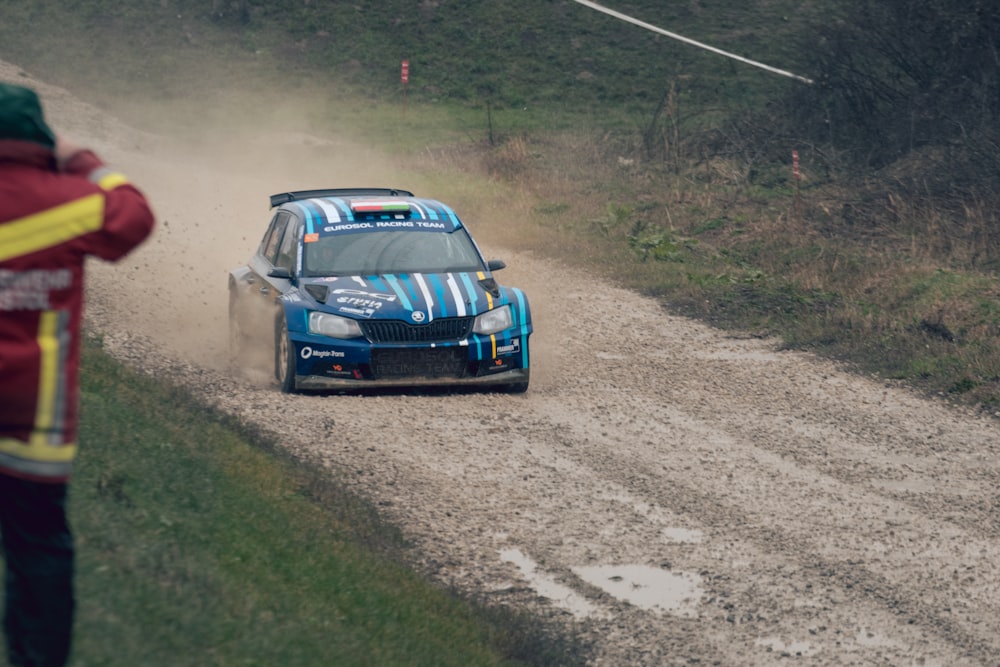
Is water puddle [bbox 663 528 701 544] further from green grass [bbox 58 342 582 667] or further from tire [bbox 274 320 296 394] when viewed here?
tire [bbox 274 320 296 394]

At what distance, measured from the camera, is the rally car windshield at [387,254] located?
12.2 m

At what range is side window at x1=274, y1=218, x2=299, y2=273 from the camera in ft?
41.0

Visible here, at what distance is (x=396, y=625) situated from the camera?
6.12 m

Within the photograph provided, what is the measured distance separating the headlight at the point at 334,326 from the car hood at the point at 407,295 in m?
0.07

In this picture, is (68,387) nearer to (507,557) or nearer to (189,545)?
(189,545)

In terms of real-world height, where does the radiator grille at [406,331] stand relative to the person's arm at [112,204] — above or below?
below

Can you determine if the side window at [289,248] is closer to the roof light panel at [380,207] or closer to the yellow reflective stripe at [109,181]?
the roof light panel at [380,207]

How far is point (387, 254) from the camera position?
12.4 meters

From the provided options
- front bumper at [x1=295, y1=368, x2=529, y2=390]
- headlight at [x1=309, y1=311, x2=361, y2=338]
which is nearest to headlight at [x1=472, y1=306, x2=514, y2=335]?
front bumper at [x1=295, y1=368, x2=529, y2=390]

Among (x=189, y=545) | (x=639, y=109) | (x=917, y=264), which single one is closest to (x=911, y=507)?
(x=189, y=545)

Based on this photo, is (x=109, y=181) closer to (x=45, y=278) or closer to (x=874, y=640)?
(x=45, y=278)

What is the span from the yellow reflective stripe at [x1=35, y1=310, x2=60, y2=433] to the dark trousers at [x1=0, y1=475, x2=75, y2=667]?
0.21 m

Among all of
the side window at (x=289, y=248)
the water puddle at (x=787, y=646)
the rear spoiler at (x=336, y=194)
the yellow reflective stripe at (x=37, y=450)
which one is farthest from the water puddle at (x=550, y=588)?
the rear spoiler at (x=336, y=194)

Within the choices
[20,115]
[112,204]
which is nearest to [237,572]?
[112,204]
